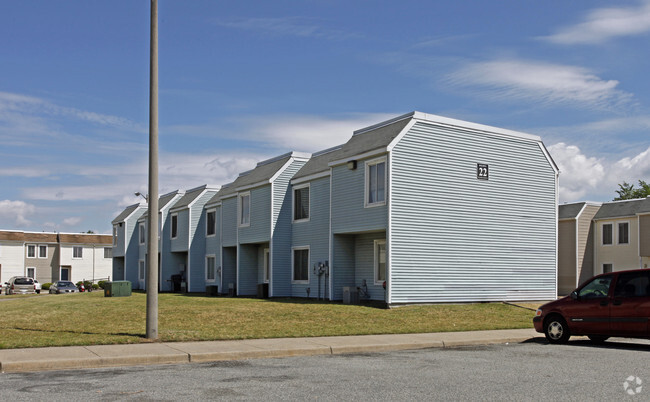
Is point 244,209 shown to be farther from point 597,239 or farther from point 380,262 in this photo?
point 597,239

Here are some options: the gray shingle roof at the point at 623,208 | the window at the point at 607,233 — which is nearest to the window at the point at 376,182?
the gray shingle roof at the point at 623,208

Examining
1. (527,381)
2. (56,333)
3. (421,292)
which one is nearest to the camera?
(527,381)

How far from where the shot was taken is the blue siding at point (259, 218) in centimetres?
3250

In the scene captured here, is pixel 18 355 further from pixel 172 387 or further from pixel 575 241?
pixel 575 241

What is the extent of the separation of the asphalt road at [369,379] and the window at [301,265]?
1762 cm

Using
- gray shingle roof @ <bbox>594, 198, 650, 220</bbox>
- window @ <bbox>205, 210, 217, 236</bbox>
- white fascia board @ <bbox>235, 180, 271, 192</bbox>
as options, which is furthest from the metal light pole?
gray shingle roof @ <bbox>594, 198, 650, 220</bbox>

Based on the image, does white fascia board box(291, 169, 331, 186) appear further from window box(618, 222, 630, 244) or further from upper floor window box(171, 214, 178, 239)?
window box(618, 222, 630, 244)

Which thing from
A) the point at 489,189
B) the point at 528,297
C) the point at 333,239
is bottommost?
the point at 528,297

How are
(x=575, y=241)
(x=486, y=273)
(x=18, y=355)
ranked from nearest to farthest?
(x=18, y=355)
(x=486, y=273)
(x=575, y=241)

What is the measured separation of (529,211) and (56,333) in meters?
19.7

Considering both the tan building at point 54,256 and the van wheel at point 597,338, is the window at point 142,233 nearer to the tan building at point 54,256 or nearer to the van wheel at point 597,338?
the tan building at point 54,256

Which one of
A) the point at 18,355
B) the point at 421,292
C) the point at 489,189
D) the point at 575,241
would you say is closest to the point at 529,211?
the point at 489,189

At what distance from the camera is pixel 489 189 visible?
90.0ft

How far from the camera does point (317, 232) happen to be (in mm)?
30094
